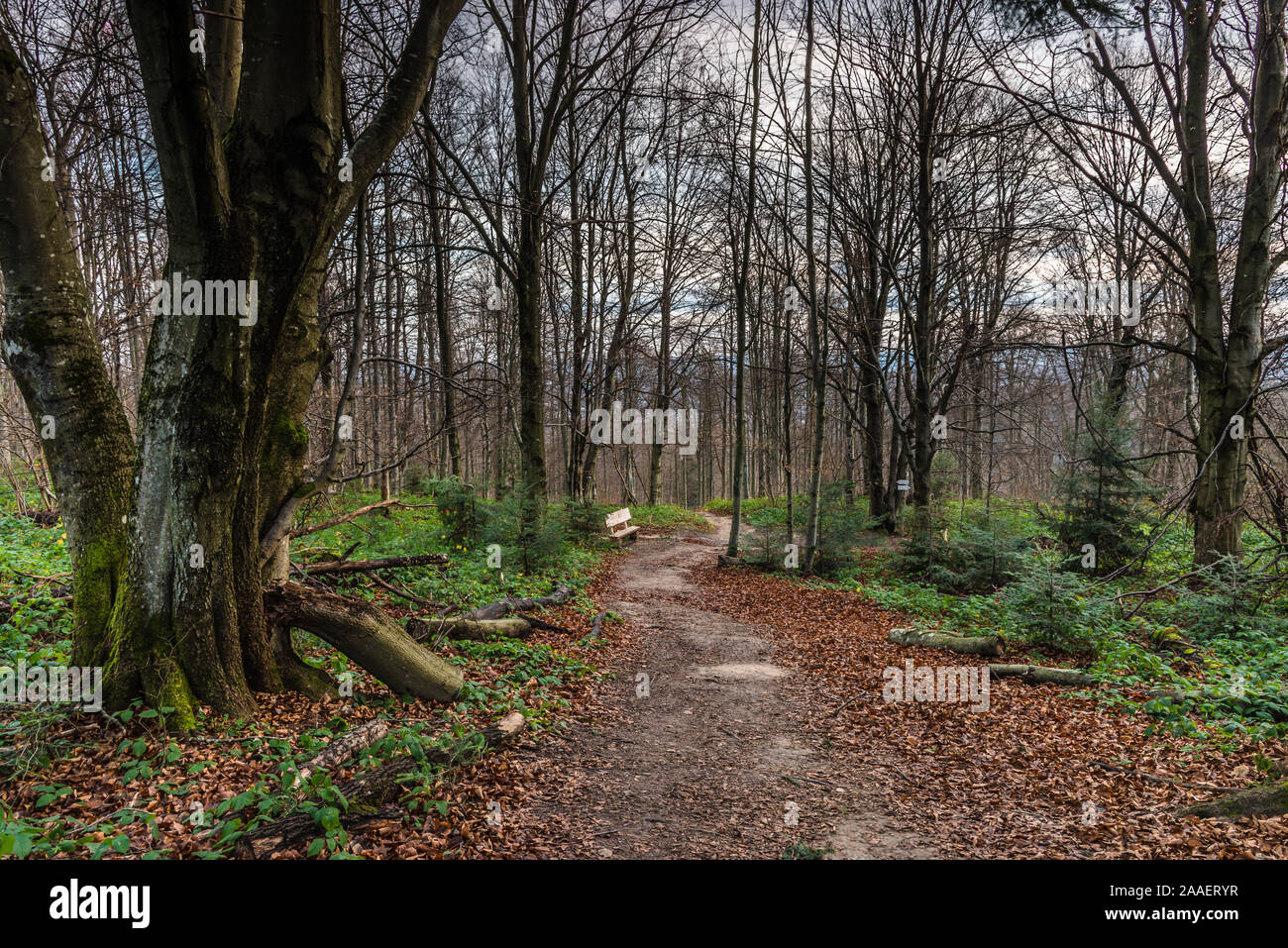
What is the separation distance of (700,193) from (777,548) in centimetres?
1346

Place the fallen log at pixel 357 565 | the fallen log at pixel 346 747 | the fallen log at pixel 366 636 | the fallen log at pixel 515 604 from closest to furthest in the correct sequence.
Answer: the fallen log at pixel 346 747, the fallen log at pixel 366 636, the fallen log at pixel 357 565, the fallen log at pixel 515 604

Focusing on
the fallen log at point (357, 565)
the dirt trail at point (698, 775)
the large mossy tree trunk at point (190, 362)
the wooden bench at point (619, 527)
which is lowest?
the dirt trail at point (698, 775)

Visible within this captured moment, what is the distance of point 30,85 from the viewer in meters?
→ 4.05

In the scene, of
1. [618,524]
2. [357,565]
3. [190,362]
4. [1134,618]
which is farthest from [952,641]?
[618,524]

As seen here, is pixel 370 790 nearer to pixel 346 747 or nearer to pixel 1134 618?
pixel 346 747

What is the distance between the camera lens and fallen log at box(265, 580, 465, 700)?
4672 mm

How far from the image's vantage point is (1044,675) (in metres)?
6.24

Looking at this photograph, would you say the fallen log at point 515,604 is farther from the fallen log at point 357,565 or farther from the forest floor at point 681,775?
the fallen log at point 357,565

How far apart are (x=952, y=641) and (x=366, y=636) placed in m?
6.51

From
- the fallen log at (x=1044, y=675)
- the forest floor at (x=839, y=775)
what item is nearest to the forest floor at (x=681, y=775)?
the forest floor at (x=839, y=775)

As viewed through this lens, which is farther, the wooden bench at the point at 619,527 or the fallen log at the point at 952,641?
the wooden bench at the point at 619,527

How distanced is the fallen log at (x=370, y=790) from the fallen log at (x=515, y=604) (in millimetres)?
2389

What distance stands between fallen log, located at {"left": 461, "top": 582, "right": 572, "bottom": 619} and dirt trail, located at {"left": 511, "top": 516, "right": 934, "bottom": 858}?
1.33 meters

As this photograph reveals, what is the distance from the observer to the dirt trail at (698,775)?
11.6 ft
